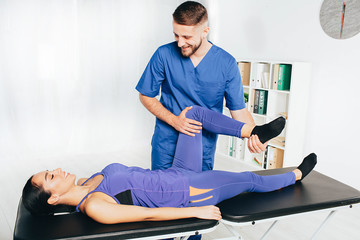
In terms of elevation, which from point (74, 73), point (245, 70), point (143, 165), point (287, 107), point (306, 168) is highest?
point (245, 70)

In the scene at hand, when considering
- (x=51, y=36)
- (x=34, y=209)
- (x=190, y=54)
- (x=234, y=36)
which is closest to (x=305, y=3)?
(x=234, y=36)

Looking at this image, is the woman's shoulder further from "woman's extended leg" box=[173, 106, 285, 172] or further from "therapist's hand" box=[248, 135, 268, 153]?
"therapist's hand" box=[248, 135, 268, 153]

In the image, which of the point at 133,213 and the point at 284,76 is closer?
the point at 133,213

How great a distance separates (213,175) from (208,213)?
0.26 m

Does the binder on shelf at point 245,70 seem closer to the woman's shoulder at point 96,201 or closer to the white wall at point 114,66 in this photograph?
the white wall at point 114,66

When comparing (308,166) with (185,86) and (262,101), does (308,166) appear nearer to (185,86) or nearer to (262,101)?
(185,86)

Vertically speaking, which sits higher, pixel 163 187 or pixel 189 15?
pixel 189 15

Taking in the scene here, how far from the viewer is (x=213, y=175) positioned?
1666mm

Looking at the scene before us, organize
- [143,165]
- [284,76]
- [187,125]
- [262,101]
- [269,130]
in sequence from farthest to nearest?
[143,165] → [262,101] → [284,76] → [187,125] → [269,130]

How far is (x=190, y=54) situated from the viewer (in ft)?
5.89

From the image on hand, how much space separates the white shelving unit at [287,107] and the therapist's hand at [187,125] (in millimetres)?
1774

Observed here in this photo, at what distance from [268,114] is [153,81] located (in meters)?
1.94

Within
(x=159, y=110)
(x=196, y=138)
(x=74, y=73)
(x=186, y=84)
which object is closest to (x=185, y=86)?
(x=186, y=84)

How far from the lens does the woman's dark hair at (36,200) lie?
1454 mm
